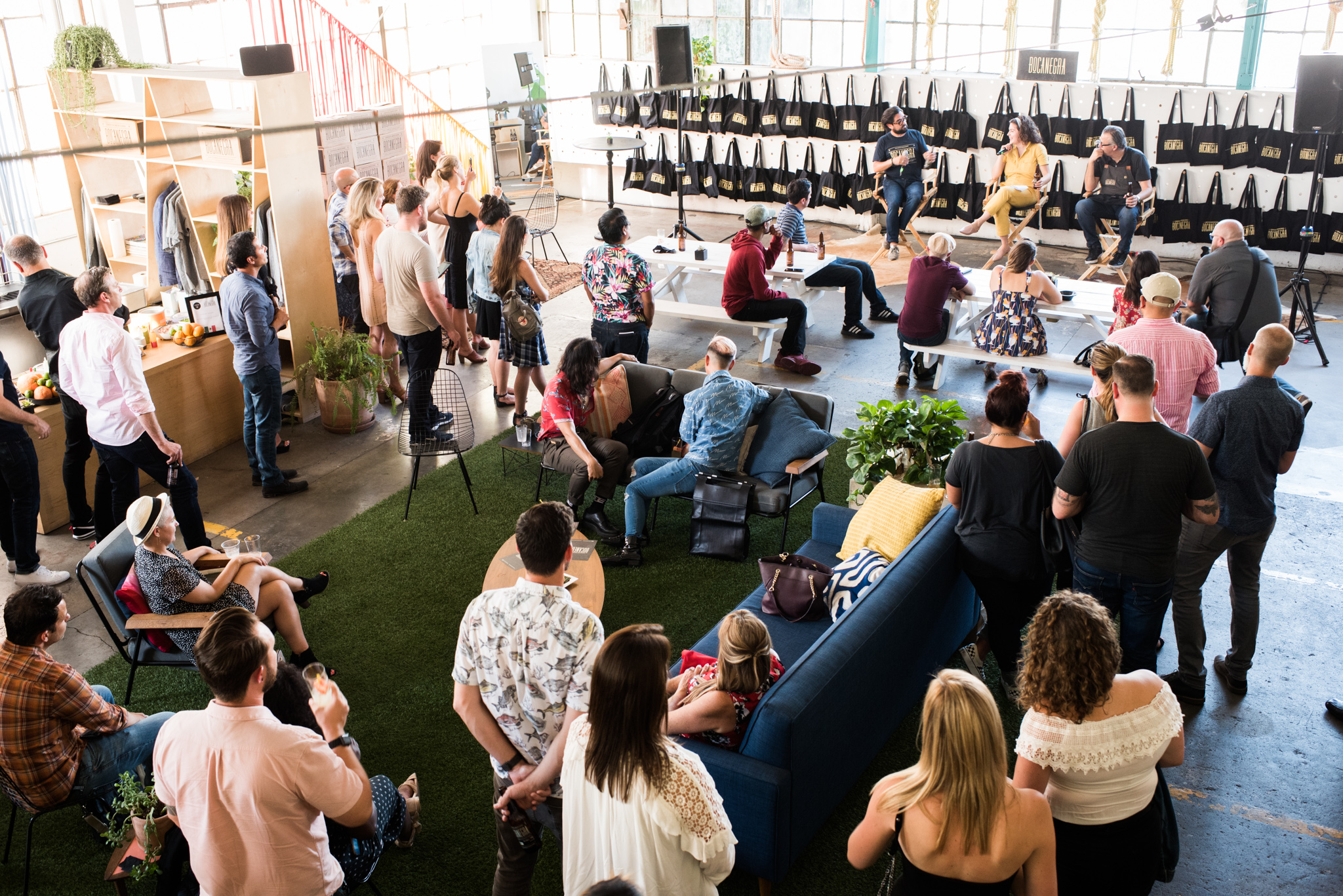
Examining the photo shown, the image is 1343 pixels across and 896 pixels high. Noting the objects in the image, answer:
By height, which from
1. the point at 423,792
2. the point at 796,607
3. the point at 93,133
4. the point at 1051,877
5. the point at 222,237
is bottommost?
the point at 423,792

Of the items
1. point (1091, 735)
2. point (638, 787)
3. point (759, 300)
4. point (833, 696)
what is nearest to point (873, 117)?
point (759, 300)

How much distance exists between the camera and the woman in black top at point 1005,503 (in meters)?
4.05

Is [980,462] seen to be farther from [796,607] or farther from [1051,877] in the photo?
[1051,877]

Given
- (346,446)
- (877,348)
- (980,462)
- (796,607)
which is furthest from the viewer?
(877,348)

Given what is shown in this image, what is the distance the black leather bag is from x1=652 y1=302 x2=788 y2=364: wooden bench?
314 centimetres

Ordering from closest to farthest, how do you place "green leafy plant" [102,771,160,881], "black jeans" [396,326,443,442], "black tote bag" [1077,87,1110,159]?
1. "green leafy plant" [102,771,160,881]
2. "black jeans" [396,326,443,442]
3. "black tote bag" [1077,87,1110,159]

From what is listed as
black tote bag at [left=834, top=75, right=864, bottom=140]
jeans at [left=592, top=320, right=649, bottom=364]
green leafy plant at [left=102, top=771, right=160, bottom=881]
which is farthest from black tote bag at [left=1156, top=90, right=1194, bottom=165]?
green leafy plant at [left=102, top=771, right=160, bottom=881]

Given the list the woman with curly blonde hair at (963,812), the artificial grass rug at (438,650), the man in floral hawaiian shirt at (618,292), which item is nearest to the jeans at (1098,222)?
the artificial grass rug at (438,650)

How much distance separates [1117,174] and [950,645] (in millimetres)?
7018

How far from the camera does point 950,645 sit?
4625 mm

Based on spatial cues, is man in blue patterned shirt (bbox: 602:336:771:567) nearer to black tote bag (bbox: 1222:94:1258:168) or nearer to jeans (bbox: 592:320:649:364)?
jeans (bbox: 592:320:649:364)

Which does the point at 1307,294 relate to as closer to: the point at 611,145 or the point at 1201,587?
the point at 1201,587

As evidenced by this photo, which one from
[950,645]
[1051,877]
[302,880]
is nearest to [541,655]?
[302,880]

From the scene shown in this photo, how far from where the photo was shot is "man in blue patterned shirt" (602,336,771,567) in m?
5.43
